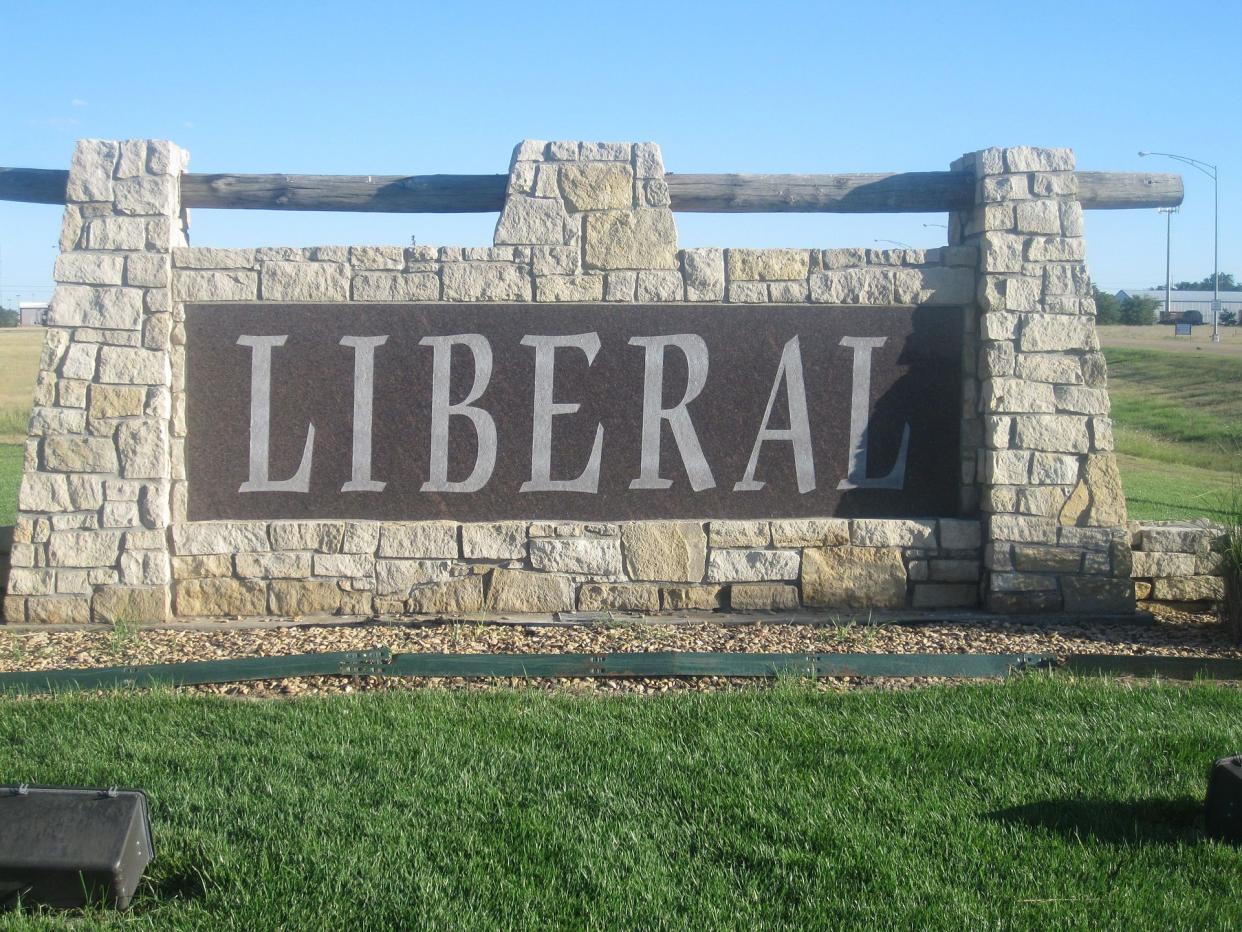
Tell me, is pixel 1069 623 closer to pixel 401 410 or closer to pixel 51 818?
pixel 401 410

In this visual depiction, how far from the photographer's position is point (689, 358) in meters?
7.68

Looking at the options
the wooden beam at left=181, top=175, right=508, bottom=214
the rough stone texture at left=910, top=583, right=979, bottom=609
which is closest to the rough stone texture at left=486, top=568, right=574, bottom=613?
the rough stone texture at left=910, top=583, right=979, bottom=609

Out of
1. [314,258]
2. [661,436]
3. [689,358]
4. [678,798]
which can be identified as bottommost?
[678,798]

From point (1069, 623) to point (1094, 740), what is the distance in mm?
2828

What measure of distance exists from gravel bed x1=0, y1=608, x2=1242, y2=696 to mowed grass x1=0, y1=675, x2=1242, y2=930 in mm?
1188

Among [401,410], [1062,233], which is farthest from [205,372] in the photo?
[1062,233]

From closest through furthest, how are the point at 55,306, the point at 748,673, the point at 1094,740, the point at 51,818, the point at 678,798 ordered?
the point at 51,818
the point at 678,798
the point at 1094,740
the point at 748,673
the point at 55,306

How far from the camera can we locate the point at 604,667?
5.77 m

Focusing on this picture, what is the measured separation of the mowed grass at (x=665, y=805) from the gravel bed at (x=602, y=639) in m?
1.19

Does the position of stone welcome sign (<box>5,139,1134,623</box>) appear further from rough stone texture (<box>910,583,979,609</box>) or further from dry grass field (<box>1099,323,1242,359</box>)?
dry grass field (<box>1099,323,1242,359</box>)

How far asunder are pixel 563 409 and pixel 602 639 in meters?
1.60

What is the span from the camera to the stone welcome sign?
7.44 meters

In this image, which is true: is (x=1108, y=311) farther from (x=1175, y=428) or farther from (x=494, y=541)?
(x=494, y=541)

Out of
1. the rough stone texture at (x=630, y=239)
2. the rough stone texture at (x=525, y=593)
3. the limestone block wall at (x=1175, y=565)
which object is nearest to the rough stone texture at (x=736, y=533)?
the rough stone texture at (x=525, y=593)
